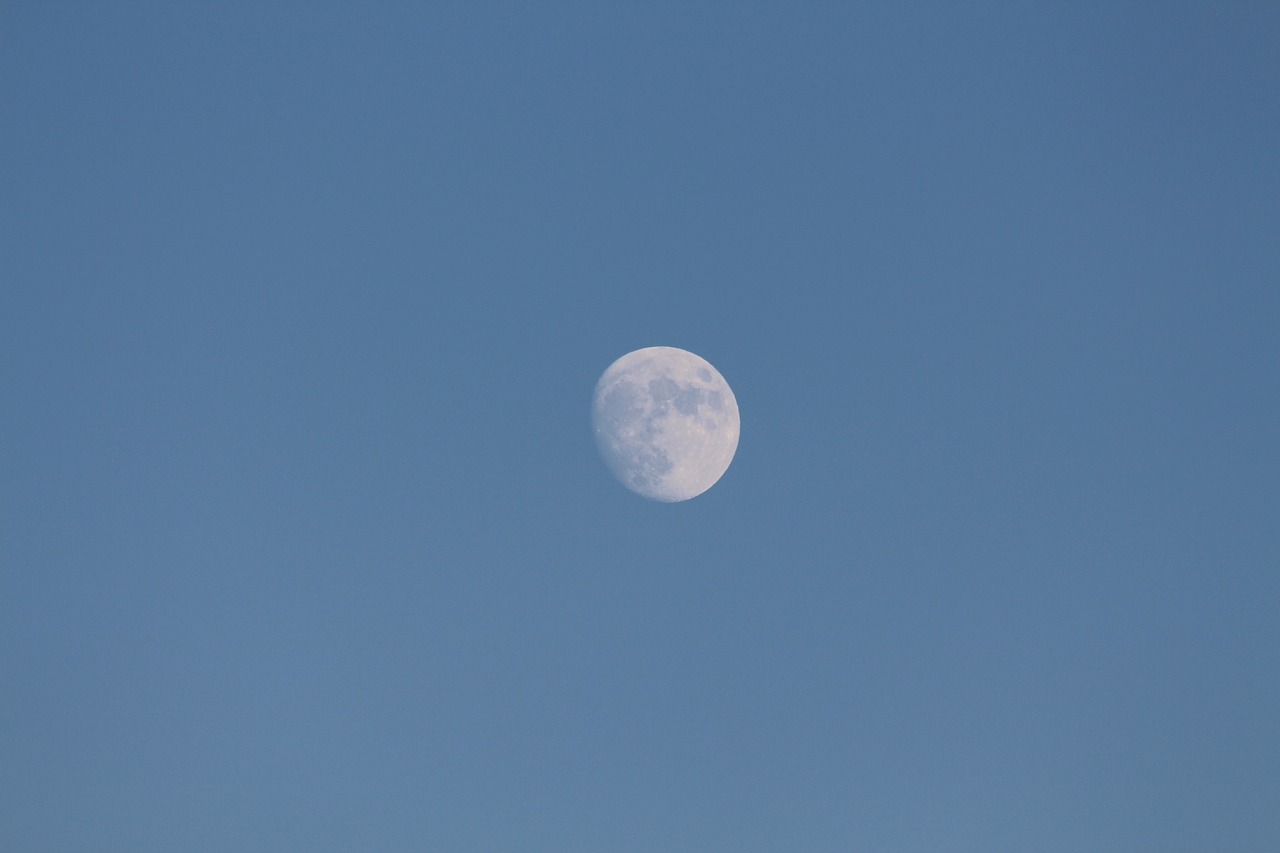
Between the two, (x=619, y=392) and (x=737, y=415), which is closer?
(x=619, y=392)

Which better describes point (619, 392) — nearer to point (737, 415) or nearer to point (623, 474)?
point (623, 474)

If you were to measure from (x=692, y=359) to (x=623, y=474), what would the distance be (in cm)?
291

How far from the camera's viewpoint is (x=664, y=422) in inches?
621

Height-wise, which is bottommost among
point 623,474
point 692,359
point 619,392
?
point 623,474

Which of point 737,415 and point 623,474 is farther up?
point 737,415

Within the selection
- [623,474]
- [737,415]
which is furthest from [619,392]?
[737,415]

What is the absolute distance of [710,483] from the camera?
56.4 feet

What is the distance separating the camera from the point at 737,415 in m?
17.3

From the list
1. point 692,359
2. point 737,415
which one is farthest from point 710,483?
point 692,359

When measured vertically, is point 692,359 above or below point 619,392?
above

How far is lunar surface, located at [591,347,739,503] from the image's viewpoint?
15867 mm

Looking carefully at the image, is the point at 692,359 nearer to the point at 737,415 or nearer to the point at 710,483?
the point at 737,415

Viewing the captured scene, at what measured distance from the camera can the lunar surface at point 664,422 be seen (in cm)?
1587

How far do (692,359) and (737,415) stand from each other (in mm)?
1602
